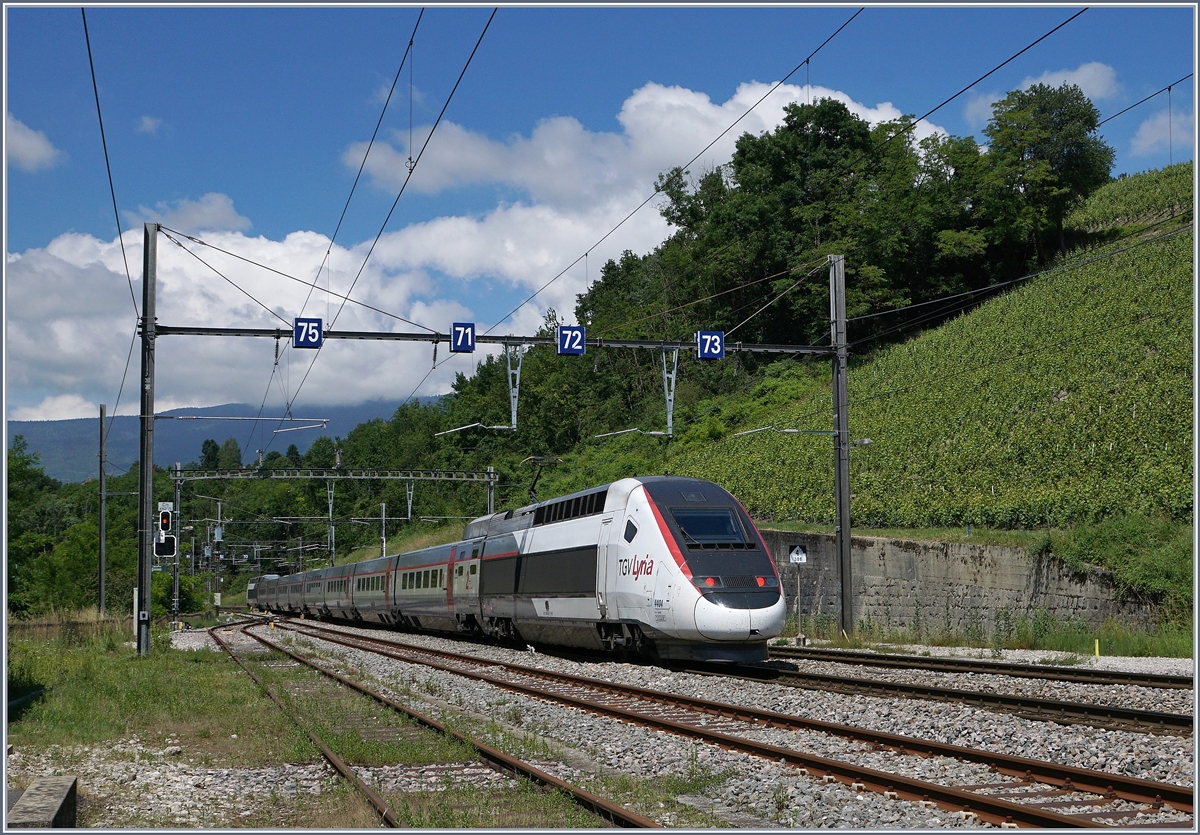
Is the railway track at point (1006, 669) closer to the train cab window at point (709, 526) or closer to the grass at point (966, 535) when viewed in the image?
the train cab window at point (709, 526)

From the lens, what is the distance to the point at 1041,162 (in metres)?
72.4

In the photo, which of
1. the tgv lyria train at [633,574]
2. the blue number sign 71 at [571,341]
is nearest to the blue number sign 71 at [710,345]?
the blue number sign 71 at [571,341]

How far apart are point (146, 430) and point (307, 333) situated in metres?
5.63

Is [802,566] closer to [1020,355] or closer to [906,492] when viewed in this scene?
[906,492]

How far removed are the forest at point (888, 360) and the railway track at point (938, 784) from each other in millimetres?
16477

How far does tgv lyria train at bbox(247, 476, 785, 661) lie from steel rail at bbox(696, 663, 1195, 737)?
128 centimetres

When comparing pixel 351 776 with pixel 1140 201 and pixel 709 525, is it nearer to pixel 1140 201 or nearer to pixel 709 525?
pixel 709 525

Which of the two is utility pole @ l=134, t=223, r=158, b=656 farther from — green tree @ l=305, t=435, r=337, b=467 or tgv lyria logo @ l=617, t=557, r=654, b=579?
green tree @ l=305, t=435, r=337, b=467

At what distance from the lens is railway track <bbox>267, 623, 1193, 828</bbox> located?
728cm

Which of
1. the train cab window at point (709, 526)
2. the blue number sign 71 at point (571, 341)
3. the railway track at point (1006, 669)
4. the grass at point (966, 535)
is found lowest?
the railway track at point (1006, 669)

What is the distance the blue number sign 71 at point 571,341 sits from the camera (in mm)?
21734

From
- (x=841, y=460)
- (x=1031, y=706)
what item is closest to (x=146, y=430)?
(x=841, y=460)

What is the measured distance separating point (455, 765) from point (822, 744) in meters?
3.65

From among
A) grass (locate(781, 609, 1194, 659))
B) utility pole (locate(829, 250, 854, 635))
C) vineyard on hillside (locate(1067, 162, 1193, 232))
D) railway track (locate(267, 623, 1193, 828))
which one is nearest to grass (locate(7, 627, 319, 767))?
railway track (locate(267, 623, 1193, 828))
